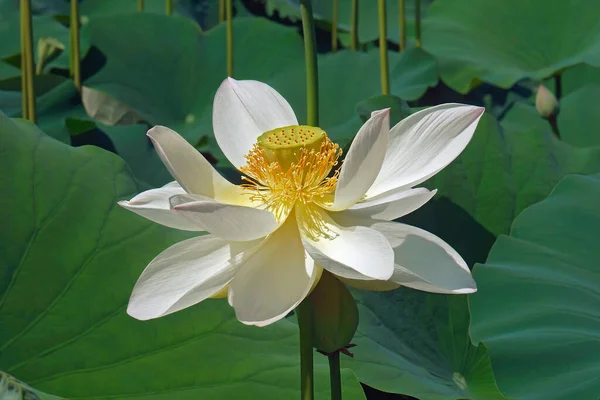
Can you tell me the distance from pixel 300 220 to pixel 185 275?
0.13 metres

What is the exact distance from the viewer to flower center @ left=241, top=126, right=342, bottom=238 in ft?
2.69

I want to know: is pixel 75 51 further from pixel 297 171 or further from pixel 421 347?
pixel 297 171

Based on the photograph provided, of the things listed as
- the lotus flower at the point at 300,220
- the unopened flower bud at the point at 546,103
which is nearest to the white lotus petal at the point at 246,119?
the lotus flower at the point at 300,220

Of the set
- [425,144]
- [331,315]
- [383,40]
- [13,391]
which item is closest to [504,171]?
[383,40]

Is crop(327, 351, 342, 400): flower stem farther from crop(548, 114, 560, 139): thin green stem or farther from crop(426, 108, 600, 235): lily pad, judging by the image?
crop(548, 114, 560, 139): thin green stem

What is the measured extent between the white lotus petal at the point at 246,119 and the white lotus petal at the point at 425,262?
0.22m

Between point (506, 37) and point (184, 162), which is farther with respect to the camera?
point (506, 37)

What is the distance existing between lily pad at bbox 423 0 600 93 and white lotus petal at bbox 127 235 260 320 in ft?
5.51

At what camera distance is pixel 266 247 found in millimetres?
778

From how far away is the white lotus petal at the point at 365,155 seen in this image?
2.41 feet

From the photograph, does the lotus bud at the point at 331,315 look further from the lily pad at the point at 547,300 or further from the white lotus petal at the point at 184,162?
the lily pad at the point at 547,300

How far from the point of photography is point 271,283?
0.75m

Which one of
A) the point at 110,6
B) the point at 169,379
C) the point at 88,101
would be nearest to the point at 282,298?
the point at 169,379

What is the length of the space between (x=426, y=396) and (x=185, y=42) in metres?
1.75
